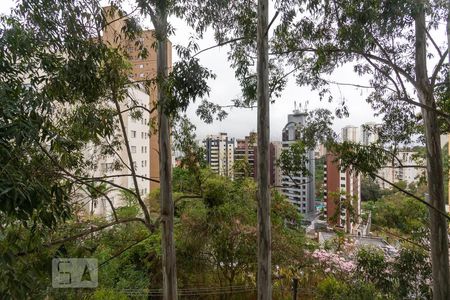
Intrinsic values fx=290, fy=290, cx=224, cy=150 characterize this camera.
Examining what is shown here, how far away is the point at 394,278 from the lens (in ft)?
13.8

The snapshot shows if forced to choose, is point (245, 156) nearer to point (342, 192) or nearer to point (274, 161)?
point (274, 161)

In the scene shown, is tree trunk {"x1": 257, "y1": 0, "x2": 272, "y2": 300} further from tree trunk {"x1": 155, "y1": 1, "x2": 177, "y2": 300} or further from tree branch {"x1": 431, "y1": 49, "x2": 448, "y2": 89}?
tree branch {"x1": 431, "y1": 49, "x2": 448, "y2": 89}

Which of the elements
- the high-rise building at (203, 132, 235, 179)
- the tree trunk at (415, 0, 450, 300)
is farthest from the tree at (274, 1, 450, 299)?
the high-rise building at (203, 132, 235, 179)

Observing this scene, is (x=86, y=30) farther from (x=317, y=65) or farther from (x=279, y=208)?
(x=279, y=208)

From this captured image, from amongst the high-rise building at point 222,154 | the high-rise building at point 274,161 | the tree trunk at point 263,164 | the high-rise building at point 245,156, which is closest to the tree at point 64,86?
the tree trunk at point 263,164

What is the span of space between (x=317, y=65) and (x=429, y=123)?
147 cm

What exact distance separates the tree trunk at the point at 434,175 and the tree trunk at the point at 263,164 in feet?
5.76

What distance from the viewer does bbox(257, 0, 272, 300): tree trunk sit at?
3057 mm

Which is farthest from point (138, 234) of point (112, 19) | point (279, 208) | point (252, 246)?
point (112, 19)

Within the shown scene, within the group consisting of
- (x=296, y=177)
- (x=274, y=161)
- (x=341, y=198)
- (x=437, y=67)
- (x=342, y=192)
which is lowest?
(x=341, y=198)

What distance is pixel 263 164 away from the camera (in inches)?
122

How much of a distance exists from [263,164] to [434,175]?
6.51 feet

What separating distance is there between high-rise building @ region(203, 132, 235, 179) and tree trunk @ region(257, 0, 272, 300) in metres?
2.85

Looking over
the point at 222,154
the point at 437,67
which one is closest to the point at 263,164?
the point at 437,67
